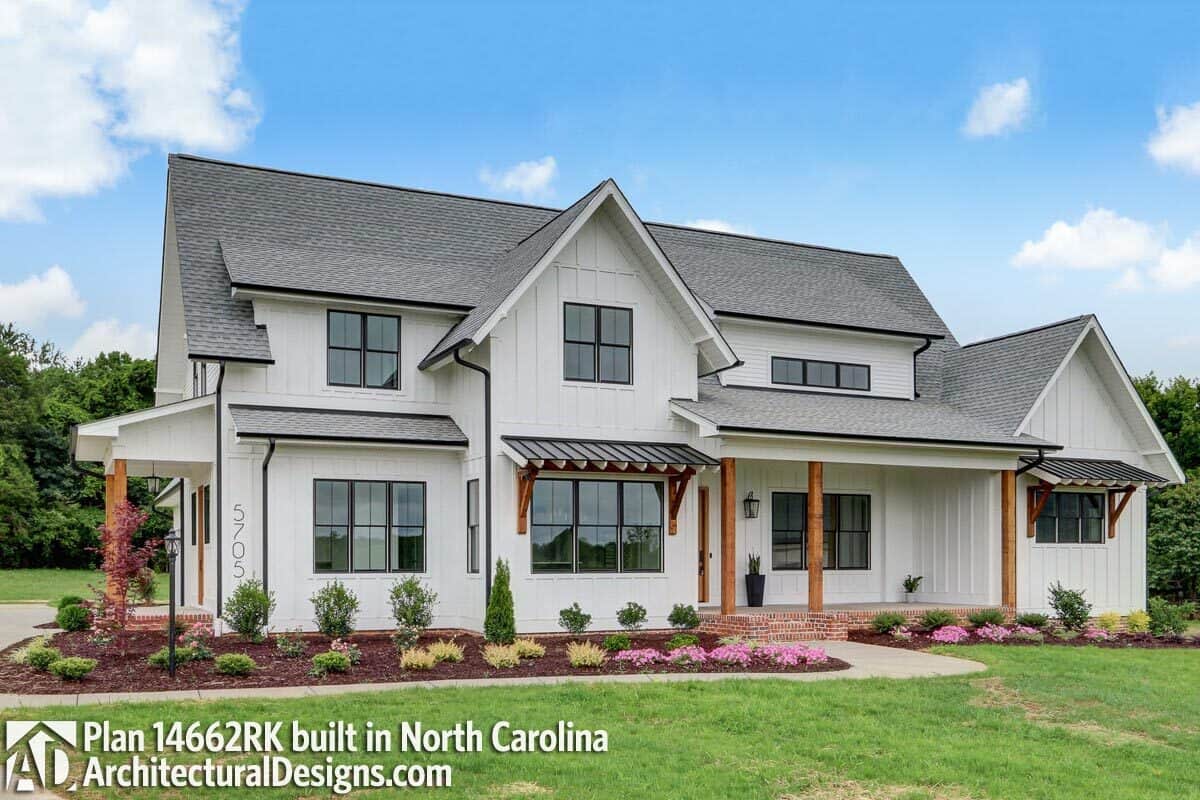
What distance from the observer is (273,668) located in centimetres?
1467

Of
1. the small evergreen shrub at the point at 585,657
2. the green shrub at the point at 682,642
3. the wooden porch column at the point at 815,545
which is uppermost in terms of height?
the wooden porch column at the point at 815,545

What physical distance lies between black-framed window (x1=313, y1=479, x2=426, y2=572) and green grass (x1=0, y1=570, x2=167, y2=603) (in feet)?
43.6

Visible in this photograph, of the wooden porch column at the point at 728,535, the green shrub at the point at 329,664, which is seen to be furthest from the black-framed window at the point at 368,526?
the wooden porch column at the point at 728,535

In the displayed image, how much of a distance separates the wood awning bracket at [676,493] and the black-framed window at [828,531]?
3.56m

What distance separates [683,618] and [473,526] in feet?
12.9

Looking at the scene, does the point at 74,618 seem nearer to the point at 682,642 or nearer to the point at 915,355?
the point at 682,642

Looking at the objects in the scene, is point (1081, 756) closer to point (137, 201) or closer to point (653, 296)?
point (653, 296)

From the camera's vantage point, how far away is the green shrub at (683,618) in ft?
64.3

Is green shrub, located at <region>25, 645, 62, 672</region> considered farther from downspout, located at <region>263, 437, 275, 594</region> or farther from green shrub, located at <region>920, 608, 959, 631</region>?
green shrub, located at <region>920, 608, 959, 631</region>

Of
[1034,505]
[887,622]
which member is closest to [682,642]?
[887,622]

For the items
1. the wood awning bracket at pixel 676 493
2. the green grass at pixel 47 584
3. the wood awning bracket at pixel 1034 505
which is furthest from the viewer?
the green grass at pixel 47 584

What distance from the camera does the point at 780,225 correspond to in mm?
51250

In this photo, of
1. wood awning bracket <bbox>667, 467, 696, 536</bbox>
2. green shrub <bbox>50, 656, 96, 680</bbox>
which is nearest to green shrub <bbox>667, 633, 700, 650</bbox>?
wood awning bracket <bbox>667, 467, 696, 536</bbox>

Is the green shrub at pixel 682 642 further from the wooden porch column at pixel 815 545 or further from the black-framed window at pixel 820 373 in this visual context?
the black-framed window at pixel 820 373
